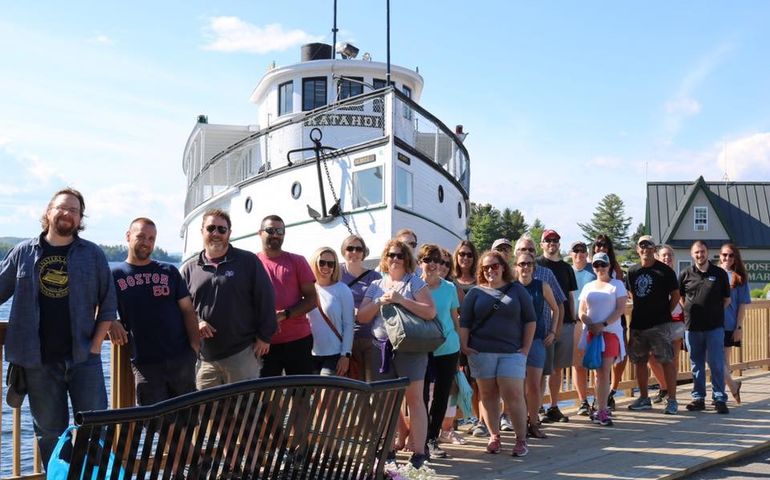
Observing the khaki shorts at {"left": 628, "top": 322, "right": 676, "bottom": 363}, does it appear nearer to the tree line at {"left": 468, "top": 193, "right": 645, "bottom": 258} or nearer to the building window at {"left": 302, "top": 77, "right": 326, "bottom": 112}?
the building window at {"left": 302, "top": 77, "right": 326, "bottom": 112}

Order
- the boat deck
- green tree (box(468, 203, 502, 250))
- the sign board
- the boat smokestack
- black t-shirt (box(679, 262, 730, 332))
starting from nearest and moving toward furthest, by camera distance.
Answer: the boat deck
black t-shirt (box(679, 262, 730, 332))
the boat smokestack
the sign board
green tree (box(468, 203, 502, 250))

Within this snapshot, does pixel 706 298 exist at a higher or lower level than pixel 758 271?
lower

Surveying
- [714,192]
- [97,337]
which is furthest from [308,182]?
[714,192]

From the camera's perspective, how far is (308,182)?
17.8 metres

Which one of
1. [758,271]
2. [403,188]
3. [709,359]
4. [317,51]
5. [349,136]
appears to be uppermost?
[317,51]

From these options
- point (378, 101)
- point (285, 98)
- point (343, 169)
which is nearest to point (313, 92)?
point (285, 98)

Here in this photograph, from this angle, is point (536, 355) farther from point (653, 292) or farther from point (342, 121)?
point (342, 121)

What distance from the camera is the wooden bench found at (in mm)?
2627

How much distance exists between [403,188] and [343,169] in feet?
4.55

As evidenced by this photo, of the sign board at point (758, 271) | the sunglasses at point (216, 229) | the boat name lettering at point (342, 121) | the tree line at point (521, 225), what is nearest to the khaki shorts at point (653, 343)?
the sunglasses at point (216, 229)

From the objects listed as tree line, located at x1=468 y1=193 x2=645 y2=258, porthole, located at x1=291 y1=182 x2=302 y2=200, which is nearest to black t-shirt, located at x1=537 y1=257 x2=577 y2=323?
porthole, located at x1=291 y1=182 x2=302 y2=200

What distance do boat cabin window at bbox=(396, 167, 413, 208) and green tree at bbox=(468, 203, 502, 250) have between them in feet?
261

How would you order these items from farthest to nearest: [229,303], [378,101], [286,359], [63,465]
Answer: [378,101] → [286,359] → [229,303] → [63,465]

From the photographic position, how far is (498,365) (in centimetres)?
654
